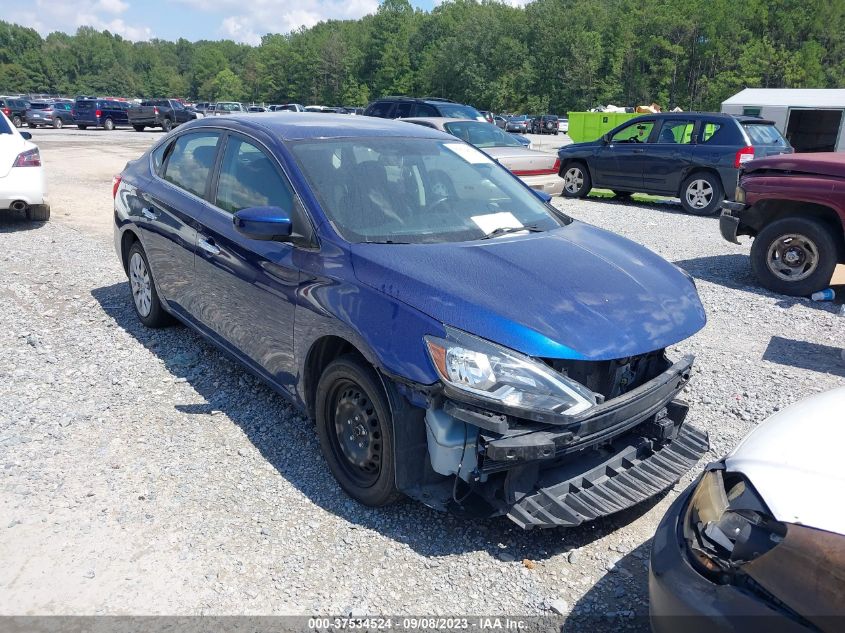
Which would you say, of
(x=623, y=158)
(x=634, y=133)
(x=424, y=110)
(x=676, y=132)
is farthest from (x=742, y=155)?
(x=424, y=110)

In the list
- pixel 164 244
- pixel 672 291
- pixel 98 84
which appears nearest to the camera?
pixel 672 291

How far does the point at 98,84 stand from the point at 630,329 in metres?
151

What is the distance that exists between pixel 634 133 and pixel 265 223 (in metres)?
11.7

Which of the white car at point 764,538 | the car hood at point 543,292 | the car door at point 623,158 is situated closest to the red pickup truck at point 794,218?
the car hood at point 543,292

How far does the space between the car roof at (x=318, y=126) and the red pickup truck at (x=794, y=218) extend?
424cm

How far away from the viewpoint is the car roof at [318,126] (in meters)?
3.93

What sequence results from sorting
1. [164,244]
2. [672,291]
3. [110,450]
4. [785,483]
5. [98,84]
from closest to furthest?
[785,483], [672,291], [110,450], [164,244], [98,84]

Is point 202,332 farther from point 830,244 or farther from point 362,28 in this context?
point 362,28

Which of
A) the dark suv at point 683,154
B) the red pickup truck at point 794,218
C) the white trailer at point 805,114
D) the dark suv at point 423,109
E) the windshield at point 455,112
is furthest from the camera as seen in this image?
the white trailer at point 805,114

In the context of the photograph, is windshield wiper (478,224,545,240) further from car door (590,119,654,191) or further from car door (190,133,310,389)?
car door (590,119,654,191)

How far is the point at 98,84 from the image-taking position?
13225cm

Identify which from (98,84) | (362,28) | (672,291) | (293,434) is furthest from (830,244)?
(98,84)

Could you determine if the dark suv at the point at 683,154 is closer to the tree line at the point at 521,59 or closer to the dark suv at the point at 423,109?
the dark suv at the point at 423,109

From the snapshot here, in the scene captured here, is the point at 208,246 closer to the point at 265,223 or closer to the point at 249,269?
the point at 249,269
